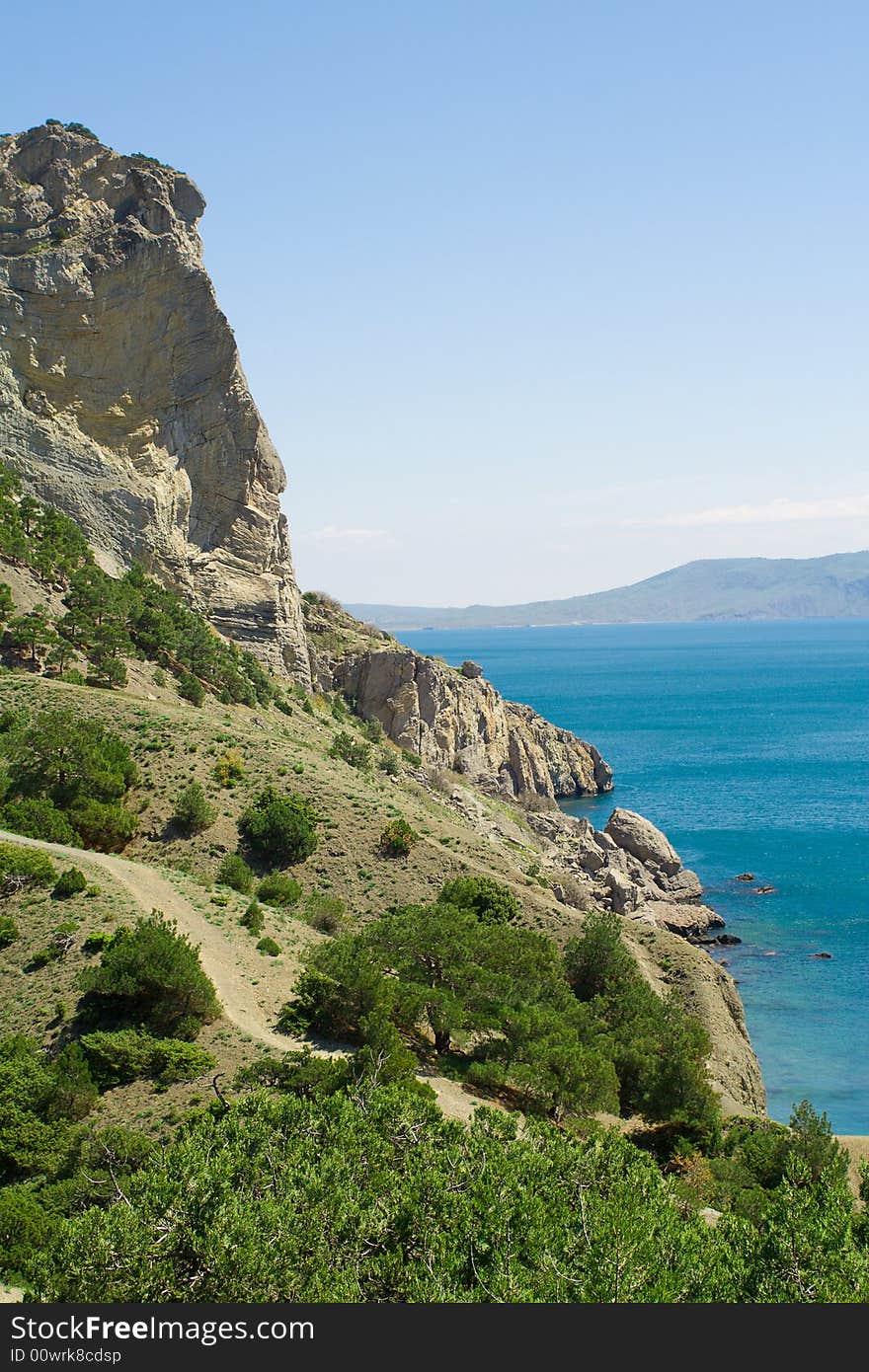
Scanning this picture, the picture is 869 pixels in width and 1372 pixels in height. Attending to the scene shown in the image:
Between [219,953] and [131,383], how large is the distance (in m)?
44.6

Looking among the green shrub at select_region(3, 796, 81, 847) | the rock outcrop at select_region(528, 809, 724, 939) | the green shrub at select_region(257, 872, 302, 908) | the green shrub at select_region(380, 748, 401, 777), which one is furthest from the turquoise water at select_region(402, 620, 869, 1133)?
the green shrub at select_region(3, 796, 81, 847)

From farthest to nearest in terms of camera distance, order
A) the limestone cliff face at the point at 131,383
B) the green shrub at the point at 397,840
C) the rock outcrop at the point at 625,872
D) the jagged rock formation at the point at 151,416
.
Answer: the limestone cliff face at the point at 131,383 → the jagged rock formation at the point at 151,416 → the rock outcrop at the point at 625,872 → the green shrub at the point at 397,840

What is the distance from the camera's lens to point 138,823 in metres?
40.2

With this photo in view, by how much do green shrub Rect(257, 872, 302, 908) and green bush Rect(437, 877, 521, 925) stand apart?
584cm

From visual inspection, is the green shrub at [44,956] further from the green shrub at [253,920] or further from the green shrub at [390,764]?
the green shrub at [390,764]

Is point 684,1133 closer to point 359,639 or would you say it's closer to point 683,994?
point 683,994

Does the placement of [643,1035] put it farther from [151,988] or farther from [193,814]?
[193,814]

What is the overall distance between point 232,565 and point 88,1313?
197 ft

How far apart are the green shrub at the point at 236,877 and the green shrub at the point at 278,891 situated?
523 mm

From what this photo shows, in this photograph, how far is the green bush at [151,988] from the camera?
25.5m

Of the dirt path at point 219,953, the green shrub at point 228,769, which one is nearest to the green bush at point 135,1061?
the dirt path at point 219,953

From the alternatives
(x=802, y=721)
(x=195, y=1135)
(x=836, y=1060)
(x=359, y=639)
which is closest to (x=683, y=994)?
(x=836, y=1060)

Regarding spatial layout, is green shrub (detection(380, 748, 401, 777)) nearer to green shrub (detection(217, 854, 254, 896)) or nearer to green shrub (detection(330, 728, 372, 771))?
green shrub (detection(330, 728, 372, 771))

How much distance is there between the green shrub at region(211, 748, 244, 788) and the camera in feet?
142
